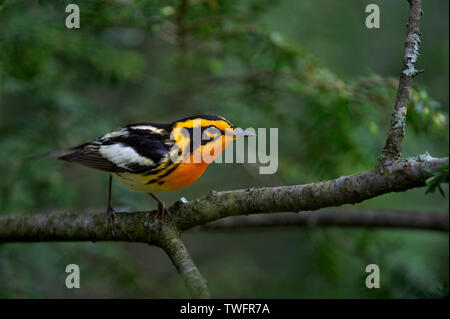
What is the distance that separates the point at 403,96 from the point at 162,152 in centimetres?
154

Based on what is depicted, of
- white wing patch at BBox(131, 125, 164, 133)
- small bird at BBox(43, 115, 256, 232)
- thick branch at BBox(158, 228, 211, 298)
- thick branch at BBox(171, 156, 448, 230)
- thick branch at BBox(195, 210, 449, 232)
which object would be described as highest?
white wing patch at BBox(131, 125, 164, 133)

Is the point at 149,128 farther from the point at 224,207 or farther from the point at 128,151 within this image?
the point at 224,207

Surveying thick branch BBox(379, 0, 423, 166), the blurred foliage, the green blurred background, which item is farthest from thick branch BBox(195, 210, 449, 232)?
the blurred foliage

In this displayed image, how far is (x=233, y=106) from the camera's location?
4.52m

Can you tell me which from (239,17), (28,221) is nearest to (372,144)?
(239,17)

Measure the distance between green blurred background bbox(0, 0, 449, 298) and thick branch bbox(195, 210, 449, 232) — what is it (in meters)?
0.16

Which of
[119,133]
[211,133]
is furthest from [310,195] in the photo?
[119,133]

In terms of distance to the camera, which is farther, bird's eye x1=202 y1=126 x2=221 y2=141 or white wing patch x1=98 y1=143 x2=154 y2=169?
white wing patch x1=98 y1=143 x2=154 y2=169

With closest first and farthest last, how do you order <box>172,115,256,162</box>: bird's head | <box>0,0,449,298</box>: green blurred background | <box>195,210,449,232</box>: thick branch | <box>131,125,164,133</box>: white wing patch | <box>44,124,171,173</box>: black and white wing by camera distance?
<box>172,115,256,162</box>: bird's head
<box>44,124,171,173</box>: black and white wing
<box>131,125,164,133</box>: white wing patch
<box>0,0,449,298</box>: green blurred background
<box>195,210,449,232</box>: thick branch

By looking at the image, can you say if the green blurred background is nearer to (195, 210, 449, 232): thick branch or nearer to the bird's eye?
(195, 210, 449, 232): thick branch

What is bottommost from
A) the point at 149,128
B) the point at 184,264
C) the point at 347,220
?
the point at 184,264

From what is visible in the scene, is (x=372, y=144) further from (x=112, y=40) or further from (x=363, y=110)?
(x=112, y=40)

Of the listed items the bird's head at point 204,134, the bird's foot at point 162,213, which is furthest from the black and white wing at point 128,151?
the bird's foot at point 162,213

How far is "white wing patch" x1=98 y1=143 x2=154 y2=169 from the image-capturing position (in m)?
3.12
